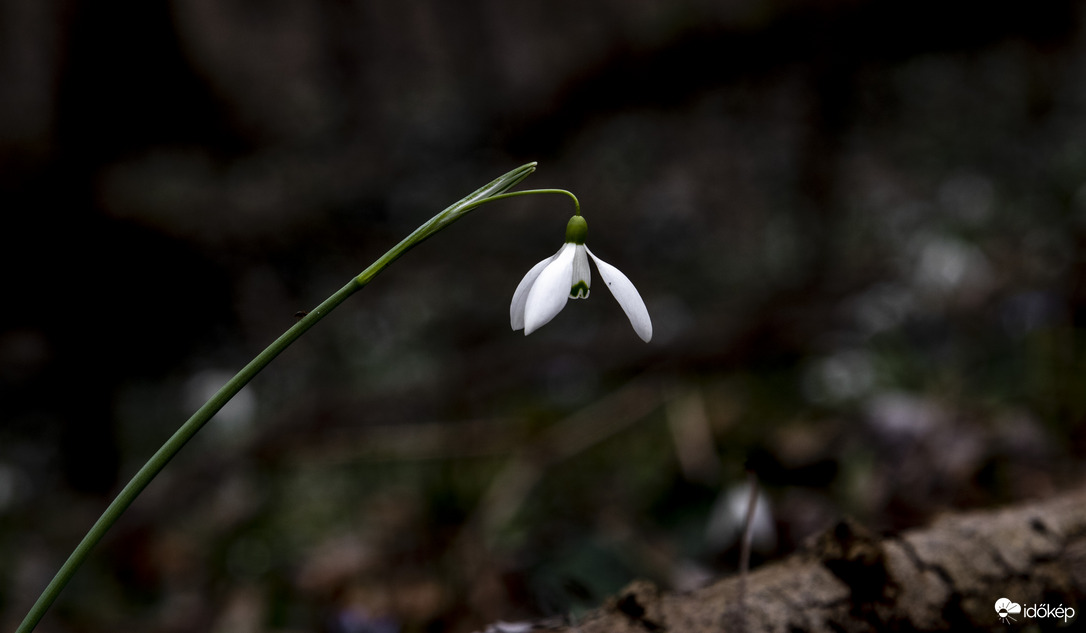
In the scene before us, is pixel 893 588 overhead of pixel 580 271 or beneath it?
beneath

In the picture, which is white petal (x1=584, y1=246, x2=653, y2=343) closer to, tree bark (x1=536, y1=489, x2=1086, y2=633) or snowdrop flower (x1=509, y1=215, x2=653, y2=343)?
snowdrop flower (x1=509, y1=215, x2=653, y2=343)

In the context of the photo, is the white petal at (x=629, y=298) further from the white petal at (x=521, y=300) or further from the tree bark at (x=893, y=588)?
the tree bark at (x=893, y=588)

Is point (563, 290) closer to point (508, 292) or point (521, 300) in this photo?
point (521, 300)

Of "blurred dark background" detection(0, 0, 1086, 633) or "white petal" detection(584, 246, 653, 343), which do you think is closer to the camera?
"white petal" detection(584, 246, 653, 343)

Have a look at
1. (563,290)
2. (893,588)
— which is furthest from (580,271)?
(893,588)

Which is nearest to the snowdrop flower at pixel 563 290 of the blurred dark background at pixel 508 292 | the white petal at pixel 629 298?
the white petal at pixel 629 298

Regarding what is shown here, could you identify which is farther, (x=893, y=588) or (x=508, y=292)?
(x=508, y=292)

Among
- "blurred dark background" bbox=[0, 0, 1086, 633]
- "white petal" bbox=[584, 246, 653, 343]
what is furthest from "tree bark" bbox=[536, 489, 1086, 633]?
"white petal" bbox=[584, 246, 653, 343]
